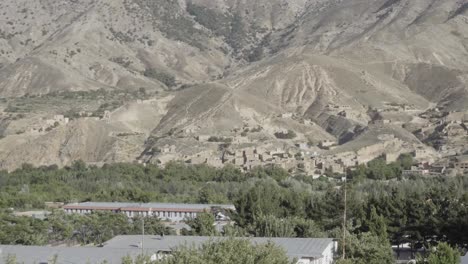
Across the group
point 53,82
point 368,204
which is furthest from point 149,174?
point 53,82

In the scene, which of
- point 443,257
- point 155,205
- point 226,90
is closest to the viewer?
point 443,257

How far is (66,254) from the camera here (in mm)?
36812

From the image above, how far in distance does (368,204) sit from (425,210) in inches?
130

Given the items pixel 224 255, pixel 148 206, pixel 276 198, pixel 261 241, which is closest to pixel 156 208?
pixel 148 206

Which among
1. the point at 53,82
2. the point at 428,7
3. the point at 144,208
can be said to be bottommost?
the point at 144,208

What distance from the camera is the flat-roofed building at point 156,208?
229 feet

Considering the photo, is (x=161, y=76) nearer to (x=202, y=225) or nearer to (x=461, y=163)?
(x=461, y=163)

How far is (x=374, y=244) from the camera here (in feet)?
133

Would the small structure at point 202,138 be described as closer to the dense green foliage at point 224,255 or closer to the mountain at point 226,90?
the mountain at point 226,90

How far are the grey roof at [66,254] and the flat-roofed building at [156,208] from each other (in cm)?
2978

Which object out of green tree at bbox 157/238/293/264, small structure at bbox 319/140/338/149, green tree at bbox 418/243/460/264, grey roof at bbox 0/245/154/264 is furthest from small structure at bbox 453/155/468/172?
green tree at bbox 157/238/293/264

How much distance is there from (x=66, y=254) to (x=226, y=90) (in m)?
93.7

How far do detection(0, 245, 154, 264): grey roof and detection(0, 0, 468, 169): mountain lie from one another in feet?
222

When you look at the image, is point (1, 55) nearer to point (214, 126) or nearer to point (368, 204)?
point (214, 126)
